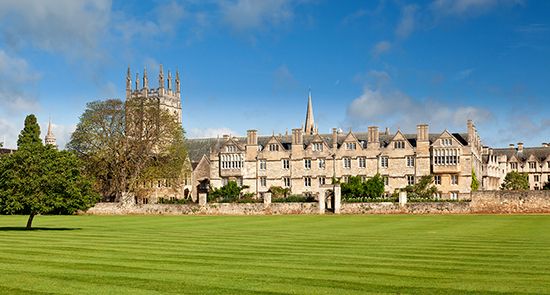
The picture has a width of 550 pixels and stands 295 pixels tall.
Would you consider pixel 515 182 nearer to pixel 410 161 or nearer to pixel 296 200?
pixel 410 161

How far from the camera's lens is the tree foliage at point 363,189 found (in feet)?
256

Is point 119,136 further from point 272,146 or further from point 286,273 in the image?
point 286,273

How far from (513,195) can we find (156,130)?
128ft

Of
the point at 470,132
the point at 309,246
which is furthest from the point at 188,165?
the point at 309,246

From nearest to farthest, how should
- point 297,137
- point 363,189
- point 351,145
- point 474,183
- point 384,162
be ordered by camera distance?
point 363,189 < point 474,183 < point 384,162 < point 351,145 < point 297,137

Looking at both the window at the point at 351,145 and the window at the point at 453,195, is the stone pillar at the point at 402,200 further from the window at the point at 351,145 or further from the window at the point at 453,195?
the window at the point at 351,145

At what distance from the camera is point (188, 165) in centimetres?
9244

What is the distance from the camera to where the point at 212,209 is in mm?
69688

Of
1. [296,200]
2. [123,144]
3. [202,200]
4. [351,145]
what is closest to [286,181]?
[351,145]

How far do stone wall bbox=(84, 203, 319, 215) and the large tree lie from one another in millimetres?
4745

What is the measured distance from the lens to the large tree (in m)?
77.8

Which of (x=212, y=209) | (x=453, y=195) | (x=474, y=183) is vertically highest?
(x=474, y=183)

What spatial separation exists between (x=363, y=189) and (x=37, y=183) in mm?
45179

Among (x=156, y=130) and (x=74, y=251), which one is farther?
(x=156, y=130)
